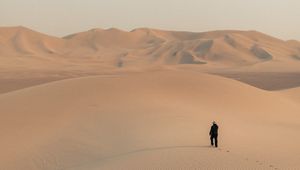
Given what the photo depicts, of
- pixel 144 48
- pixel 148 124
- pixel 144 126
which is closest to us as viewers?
pixel 144 126

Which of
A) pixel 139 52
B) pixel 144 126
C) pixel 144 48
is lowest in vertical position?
pixel 144 126

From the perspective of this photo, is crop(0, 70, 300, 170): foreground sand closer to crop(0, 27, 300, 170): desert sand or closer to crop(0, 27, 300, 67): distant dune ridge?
crop(0, 27, 300, 170): desert sand

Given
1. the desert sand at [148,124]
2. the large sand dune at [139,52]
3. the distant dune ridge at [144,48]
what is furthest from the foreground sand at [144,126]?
the distant dune ridge at [144,48]

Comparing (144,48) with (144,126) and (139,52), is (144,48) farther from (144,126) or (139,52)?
(144,126)

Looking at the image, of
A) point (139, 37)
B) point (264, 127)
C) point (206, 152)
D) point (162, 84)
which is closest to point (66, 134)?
point (206, 152)

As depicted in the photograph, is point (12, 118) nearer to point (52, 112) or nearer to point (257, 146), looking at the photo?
point (52, 112)

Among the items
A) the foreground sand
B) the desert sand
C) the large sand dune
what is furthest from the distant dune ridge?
the foreground sand

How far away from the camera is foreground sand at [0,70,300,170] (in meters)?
12.5

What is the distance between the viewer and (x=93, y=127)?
16.4 m

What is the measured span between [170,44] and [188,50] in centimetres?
1099

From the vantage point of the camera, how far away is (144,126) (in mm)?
16438

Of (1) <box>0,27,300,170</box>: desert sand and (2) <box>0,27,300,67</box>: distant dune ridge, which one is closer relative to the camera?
(1) <box>0,27,300,170</box>: desert sand

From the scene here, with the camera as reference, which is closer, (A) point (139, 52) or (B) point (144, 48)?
(A) point (139, 52)

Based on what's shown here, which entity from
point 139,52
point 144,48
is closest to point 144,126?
point 139,52
